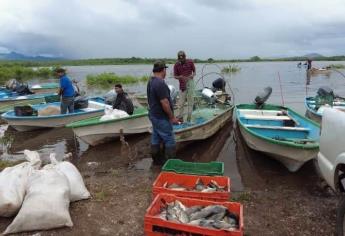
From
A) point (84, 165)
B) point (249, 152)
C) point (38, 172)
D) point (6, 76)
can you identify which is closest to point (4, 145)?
point (84, 165)

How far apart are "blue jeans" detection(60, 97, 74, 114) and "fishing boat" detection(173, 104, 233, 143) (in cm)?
442

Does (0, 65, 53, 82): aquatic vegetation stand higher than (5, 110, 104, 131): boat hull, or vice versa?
(0, 65, 53, 82): aquatic vegetation

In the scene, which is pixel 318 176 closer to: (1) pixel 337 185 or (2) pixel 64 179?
(1) pixel 337 185

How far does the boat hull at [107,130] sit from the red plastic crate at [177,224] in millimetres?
5673

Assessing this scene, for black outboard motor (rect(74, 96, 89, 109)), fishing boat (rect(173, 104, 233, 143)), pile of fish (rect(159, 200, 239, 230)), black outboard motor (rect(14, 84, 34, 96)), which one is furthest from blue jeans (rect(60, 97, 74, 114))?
pile of fish (rect(159, 200, 239, 230))

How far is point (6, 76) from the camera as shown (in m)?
45.5

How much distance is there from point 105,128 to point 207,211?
6.29 meters

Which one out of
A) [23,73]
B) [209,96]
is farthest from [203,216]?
[23,73]

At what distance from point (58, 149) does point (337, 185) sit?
26.9ft

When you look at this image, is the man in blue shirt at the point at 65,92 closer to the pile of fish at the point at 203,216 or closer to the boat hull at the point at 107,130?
the boat hull at the point at 107,130

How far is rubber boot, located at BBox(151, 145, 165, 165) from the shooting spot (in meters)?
7.63

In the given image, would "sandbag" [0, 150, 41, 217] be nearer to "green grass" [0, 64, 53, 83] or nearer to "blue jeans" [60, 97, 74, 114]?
"blue jeans" [60, 97, 74, 114]

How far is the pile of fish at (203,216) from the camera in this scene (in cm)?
385

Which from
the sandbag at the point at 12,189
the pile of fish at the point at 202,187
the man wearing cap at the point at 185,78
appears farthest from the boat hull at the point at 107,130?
the pile of fish at the point at 202,187
